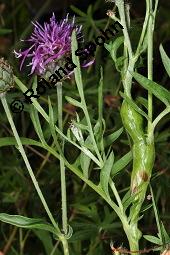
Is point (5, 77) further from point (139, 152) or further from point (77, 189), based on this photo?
point (77, 189)

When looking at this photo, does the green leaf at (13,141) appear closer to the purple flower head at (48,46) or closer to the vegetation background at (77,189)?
the purple flower head at (48,46)

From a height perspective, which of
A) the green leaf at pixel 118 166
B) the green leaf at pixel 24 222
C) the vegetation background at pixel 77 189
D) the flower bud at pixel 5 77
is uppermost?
the flower bud at pixel 5 77

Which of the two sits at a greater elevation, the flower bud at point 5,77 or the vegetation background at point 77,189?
the flower bud at point 5,77

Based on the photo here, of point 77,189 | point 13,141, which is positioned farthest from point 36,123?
point 77,189

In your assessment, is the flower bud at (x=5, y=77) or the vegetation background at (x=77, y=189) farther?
the vegetation background at (x=77, y=189)

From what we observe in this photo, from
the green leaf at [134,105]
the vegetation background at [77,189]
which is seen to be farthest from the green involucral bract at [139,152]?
the vegetation background at [77,189]
